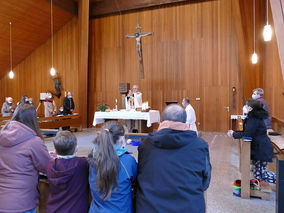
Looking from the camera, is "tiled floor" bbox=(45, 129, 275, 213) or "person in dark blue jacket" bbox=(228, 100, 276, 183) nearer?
"tiled floor" bbox=(45, 129, 275, 213)

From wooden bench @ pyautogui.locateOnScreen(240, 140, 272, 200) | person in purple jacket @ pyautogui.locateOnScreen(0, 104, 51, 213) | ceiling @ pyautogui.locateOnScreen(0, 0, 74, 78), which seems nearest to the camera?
person in purple jacket @ pyautogui.locateOnScreen(0, 104, 51, 213)

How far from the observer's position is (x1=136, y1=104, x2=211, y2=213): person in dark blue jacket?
5.41 feet

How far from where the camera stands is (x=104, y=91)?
11602 millimetres

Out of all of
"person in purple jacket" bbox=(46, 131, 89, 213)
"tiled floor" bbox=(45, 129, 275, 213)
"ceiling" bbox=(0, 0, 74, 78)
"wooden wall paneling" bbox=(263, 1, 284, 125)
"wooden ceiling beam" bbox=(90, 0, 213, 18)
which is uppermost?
"wooden ceiling beam" bbox=(90, 0, 213, 18)

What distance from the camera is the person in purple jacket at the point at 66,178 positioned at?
1888 mm

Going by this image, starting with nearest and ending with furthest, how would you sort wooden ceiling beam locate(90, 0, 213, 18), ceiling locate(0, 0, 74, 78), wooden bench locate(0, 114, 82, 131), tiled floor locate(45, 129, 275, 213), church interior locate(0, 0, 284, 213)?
tiled floor locate(45, 129, 275, 213) < church interior locate(0, 0, 284, 213) < wooden bench locate(0, 114, 82, 131) < ceiling locate(0, 0, 74, 78) < wooden ceiling beam locate(90, 0, 213, 18)

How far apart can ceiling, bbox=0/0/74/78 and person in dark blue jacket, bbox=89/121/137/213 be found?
9.91 meters

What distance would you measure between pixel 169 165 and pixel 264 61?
822 cm

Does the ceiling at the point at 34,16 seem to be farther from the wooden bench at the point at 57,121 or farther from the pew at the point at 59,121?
the pew at the point at 59,121

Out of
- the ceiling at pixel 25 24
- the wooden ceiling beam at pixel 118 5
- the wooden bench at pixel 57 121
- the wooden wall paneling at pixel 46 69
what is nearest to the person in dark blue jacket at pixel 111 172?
the wooden bench at pixel 57 121

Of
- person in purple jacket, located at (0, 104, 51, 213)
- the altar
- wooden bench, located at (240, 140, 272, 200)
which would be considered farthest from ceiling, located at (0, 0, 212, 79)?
person in purple jacket, located at (0, 104, 51, 213)

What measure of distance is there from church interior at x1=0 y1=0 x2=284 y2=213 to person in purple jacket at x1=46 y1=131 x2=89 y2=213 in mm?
3565

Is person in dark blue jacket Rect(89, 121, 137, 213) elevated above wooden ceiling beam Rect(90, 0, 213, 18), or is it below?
below

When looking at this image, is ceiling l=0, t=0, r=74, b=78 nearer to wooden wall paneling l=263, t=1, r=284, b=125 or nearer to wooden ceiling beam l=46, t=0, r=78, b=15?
wooden ceiling beam l=46, t=0, r=78, b=15
